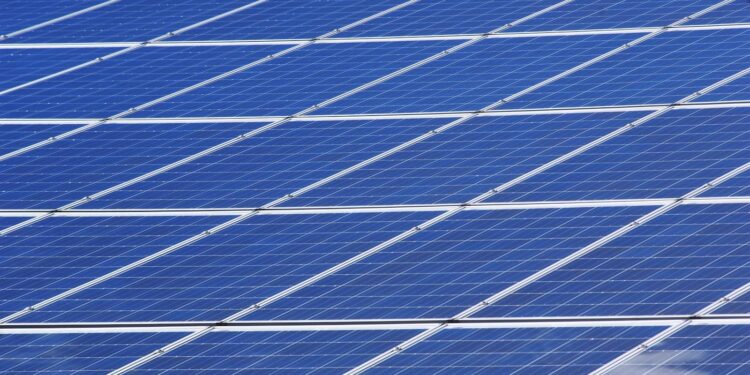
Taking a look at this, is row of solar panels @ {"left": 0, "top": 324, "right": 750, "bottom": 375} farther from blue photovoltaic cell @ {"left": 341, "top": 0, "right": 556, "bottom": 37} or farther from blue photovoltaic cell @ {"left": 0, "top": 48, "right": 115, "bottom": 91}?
blue photovoltaic cell @ {"left": 341, "top": 0, "right": 556, "bottom": 37}

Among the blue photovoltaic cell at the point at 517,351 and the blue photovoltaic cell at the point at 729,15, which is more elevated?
the blue photovoltaic cell at the point at 729,15

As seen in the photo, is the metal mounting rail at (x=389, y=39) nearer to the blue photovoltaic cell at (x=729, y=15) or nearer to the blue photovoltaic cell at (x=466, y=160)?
the blue photovoltaic cell at (x=729, y=15)

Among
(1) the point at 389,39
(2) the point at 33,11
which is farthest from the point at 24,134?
(2) the point at 33,11

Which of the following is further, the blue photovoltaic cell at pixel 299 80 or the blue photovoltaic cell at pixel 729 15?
the blue photovoltaic cell at pixel 729 15

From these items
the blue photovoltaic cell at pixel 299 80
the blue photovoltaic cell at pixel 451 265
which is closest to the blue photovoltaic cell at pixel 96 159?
the blue photovoltaic cell at pixel 299 80

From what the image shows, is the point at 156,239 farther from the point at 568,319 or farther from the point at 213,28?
the point at 213,28

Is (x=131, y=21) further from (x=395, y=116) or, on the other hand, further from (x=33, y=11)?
(x=395, y=116)

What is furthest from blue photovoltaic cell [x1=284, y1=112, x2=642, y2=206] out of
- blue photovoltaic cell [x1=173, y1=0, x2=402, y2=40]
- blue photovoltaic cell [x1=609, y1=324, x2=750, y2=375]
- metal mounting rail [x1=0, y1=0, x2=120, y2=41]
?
metal mounting rail [x1=0, y1=0, x2=120, y2=41]
